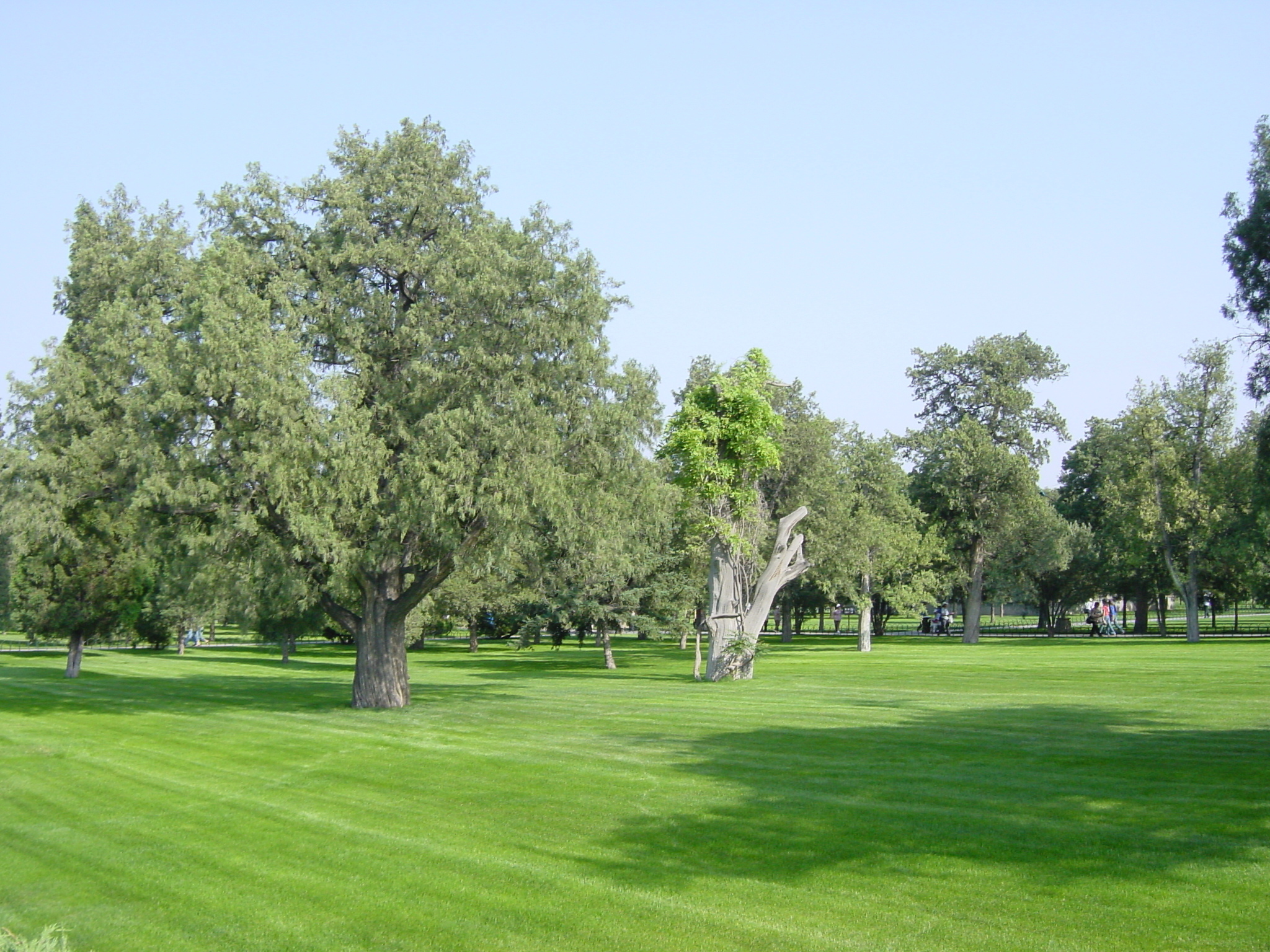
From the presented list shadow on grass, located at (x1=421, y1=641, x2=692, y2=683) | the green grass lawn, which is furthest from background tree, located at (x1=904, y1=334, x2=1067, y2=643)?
the green grass lawn

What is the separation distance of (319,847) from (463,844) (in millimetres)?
1539

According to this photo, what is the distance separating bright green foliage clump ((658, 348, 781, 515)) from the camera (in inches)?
1415

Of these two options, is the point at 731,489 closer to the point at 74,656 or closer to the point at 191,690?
the point at 191,690

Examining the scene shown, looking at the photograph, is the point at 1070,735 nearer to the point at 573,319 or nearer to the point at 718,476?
the point at 573,319

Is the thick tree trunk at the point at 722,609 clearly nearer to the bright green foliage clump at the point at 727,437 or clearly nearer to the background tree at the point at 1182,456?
Answer: the bright green foliage clump at the point at 727,437

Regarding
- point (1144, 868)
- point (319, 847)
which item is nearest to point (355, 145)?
point (319, 847)

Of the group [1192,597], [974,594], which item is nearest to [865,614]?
[974,594]

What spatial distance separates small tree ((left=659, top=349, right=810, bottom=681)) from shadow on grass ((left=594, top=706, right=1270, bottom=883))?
55.3ft

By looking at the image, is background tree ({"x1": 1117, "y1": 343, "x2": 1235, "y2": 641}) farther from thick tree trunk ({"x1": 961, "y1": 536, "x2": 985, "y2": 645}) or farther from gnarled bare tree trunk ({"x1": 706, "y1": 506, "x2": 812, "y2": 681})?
gnarled bare tree trunk ({"x1": 706, "y1": 506, "x2": 812, "y2": 681})

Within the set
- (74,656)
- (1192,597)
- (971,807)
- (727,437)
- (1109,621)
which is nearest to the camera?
(971,807)

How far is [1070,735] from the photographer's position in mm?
18172

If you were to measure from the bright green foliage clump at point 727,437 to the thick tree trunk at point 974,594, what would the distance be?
3243cm

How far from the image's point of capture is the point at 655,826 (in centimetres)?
1227

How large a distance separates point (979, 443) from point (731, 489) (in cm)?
3415
